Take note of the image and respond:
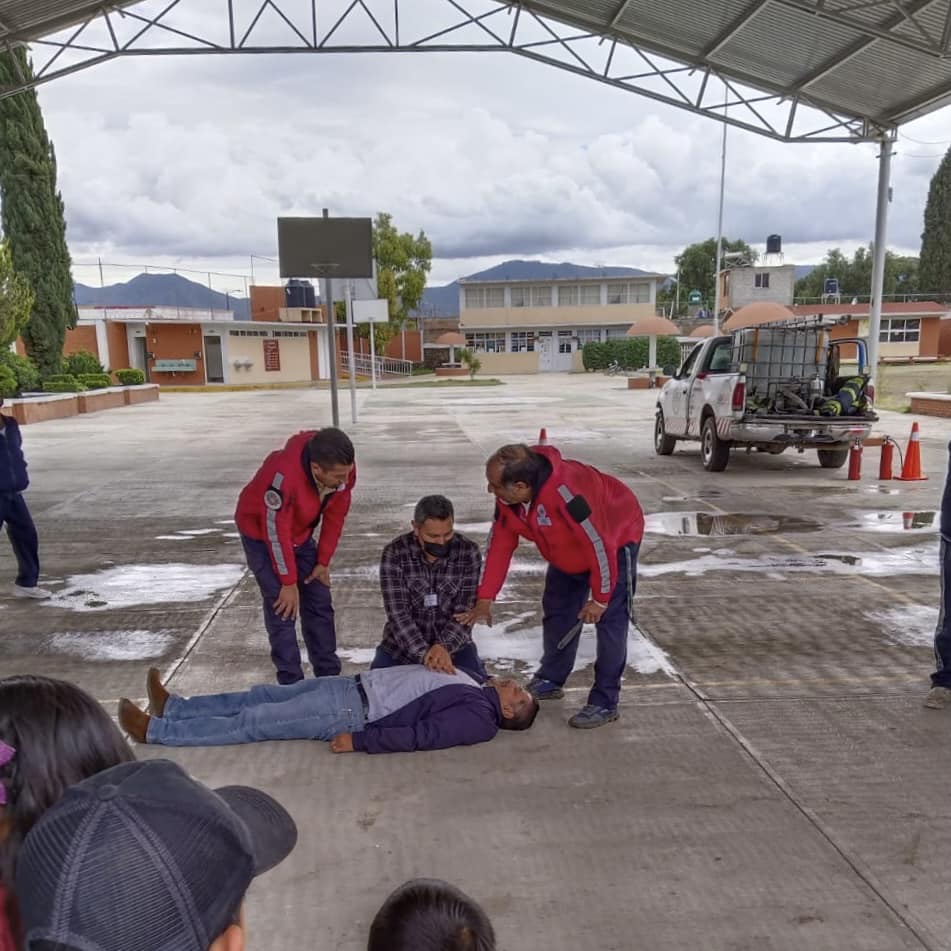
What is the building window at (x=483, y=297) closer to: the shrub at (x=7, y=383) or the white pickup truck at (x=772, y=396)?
the shrub at (x=7, y=383)

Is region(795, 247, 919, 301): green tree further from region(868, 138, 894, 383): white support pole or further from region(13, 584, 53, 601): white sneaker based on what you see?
region(13, 584, 53, 601): white sneaker

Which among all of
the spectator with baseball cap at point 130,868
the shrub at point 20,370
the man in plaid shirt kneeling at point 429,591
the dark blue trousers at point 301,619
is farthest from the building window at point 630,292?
the spectator with baseball cap at point 130,868

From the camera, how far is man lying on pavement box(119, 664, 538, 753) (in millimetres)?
3689

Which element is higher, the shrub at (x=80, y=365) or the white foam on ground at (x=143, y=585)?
the shrub at (x=80, y=365)

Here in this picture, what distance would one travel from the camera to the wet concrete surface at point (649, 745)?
2.67 m

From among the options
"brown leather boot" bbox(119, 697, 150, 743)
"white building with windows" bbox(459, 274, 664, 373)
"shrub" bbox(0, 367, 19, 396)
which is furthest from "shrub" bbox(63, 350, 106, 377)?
"white building with windows" bbox(459, 274, 664, 373)

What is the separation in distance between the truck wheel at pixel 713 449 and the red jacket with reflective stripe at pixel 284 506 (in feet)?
28.5

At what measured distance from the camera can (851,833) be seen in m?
3.04

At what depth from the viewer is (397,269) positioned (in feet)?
159

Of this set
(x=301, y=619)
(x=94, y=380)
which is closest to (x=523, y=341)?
(x=94, y=380)

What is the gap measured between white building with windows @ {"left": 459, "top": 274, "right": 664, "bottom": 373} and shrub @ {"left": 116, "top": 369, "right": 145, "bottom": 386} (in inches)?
1113

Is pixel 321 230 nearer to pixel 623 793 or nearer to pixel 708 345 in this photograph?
pixel 708 345

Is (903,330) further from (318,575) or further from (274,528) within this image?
(274,528)

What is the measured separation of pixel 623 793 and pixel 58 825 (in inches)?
106
